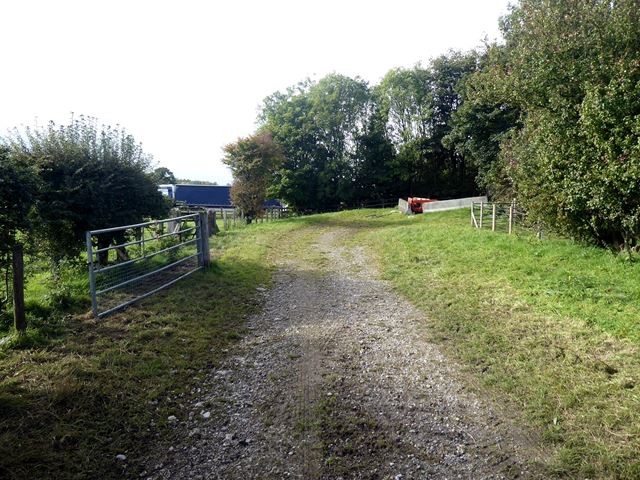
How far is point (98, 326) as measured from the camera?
5.56 meters

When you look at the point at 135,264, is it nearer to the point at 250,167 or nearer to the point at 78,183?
the point at 78,183

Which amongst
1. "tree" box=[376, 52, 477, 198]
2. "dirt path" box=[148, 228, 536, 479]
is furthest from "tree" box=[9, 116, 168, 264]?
"tree" box=[376, 52, 477, 198]

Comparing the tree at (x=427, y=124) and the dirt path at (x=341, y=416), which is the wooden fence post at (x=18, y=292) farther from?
the tree at (x=427, y=124)

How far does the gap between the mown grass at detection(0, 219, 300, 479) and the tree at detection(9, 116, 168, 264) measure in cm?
266

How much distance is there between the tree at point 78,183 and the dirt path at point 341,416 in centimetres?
507

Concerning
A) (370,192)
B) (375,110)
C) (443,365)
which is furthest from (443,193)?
(443,365)

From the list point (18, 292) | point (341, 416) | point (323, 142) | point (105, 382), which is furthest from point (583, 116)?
point (323, 142)

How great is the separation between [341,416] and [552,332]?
323 centimetres

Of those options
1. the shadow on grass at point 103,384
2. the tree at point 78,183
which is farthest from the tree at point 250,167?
the shadow on grass at point 103,384

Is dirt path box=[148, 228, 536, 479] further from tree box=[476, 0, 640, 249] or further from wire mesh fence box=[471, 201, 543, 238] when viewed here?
wire mesh fence box=[471, 201, 543, 238]

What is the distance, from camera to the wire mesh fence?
1192 centimetres

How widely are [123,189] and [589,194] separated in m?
10.1

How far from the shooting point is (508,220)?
46.5 feet

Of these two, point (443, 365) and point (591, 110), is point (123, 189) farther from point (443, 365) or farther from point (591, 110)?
point (591, 110)
